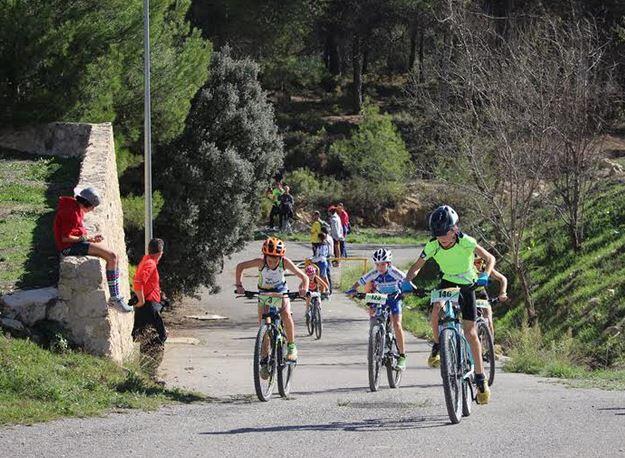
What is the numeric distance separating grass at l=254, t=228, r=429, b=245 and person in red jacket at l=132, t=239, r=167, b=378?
27.5 metres

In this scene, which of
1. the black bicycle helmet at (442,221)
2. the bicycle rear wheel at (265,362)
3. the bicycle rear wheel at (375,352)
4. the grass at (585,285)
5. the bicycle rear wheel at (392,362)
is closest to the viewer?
the black bicycle helmet at (442,221)

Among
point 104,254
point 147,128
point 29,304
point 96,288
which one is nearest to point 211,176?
point 147,128

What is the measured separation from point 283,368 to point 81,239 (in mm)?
2751

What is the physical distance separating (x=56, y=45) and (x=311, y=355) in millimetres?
7795

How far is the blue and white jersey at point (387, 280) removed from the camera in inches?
529

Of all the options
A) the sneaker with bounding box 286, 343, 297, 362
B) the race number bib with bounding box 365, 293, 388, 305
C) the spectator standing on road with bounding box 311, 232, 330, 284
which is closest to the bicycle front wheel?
the spectator standing on road with bounding box 311, 232, 330, 284

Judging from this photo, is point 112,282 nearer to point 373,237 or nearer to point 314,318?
point 314,318

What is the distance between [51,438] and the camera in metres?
8.78

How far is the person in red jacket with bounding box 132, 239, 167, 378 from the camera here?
1370 centimetres

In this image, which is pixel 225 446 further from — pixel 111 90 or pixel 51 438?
pixel 111 90

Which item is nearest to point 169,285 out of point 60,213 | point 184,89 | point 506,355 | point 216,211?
point 216,211

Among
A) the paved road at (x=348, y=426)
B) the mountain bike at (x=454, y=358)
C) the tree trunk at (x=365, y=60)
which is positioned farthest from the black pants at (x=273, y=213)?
the mountain bike at (x=454, y=358)

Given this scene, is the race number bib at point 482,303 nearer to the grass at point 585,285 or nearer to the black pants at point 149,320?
the black pants at point 149,320

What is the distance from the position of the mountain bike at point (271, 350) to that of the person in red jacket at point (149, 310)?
185 cm
